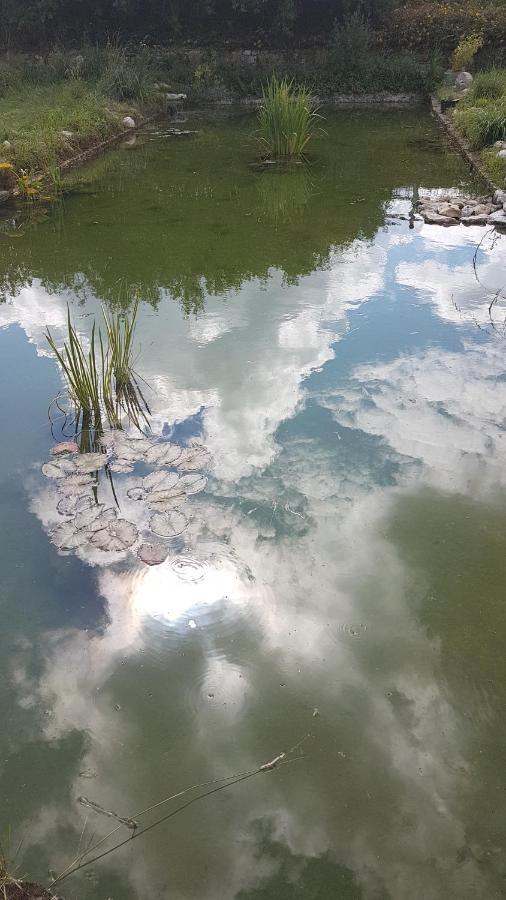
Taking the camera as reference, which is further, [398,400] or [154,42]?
[154,42]

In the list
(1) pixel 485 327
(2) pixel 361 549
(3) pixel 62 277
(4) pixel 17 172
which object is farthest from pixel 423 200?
→ (2) pixel 361 549

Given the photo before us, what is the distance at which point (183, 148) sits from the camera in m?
9.44

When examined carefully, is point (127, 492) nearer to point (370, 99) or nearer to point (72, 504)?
point (72, 504)

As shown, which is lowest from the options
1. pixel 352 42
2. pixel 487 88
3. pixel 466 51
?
pixel 487 88

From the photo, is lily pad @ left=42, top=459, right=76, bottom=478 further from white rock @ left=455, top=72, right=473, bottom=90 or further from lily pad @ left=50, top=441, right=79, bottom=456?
white rock @ left=455, top=72, right=473, bottom=90

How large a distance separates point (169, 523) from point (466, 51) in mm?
14216

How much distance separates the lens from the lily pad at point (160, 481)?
9.04ft

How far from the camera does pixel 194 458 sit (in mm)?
2934

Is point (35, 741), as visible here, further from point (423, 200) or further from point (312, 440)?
point (423, 200)

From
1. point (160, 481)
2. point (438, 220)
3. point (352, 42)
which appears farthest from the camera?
point (352, 42)

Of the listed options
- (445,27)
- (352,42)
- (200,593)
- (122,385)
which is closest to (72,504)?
(200,593)

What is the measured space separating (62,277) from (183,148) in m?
5.30

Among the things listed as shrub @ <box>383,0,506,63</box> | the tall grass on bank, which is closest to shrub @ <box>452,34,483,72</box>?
shrub @ <box>383,0,506,63</box>

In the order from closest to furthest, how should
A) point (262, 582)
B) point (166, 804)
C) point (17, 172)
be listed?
1. point (166, 804)
2. point (262, 582)
3. point (17, 172)
